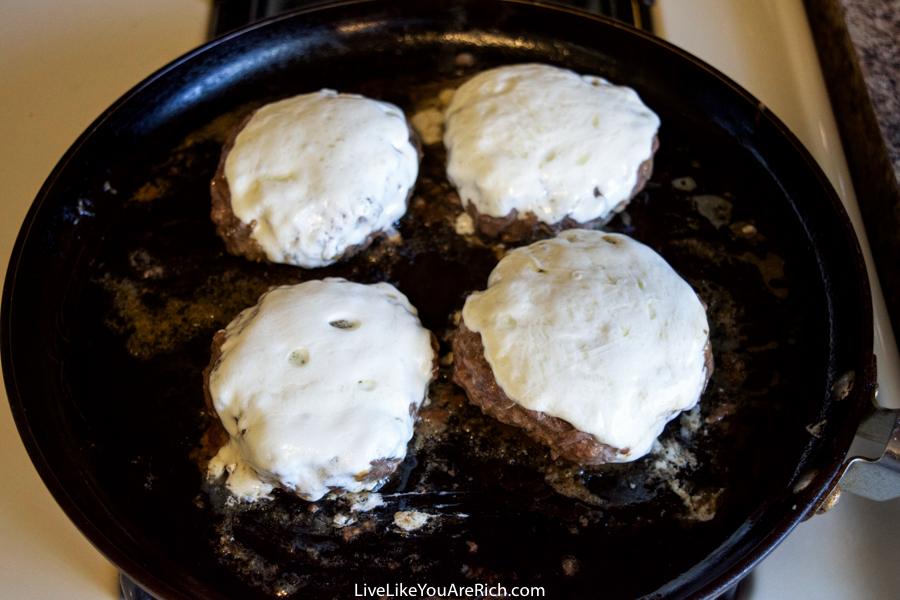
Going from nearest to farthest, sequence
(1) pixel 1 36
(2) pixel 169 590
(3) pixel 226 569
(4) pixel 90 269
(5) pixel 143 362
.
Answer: (2) pixel 169 590
(3) pixel 226 569
(5) pixel 143 362
(4) pixel 90 269
(1) pixel 1 36

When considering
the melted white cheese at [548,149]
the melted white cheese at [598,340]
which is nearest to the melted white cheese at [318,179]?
the melted white cheese at [548,149]

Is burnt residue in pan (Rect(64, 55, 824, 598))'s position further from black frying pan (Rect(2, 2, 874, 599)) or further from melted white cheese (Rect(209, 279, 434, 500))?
melted white cheese (Rect(209, 279, 434, 500))

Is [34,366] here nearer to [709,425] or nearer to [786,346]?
[709,425]

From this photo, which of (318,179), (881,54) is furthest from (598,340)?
(881,54)

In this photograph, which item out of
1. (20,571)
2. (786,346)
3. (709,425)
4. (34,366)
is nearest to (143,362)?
(34,366)

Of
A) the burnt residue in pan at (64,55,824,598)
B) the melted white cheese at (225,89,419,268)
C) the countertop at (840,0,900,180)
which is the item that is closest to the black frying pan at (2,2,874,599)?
the burnt residue in pan at (64,55,824,598)

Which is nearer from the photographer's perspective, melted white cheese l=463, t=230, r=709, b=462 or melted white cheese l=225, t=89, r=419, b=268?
melted white cheese l=463, t=230, r=709, b=462

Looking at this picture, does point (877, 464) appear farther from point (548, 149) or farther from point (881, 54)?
point (881, 54)
